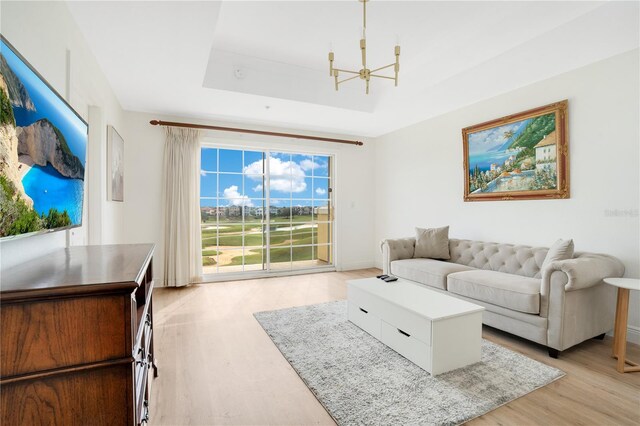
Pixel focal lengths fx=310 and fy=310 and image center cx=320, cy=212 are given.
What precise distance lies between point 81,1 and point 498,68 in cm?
363

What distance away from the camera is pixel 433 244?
3.93 m

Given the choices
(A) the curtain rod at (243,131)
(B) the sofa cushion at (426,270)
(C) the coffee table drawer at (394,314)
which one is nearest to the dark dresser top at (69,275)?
(C) the coffee table drawer at (394,314)

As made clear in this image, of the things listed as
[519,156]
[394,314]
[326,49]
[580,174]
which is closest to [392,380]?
[394,314]

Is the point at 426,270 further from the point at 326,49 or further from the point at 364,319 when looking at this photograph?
the point at 326,49

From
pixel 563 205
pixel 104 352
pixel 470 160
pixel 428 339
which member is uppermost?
pixel 470 160

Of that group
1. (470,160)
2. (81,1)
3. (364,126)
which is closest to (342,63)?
(364,126)

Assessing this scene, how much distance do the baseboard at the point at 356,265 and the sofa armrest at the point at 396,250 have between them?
160 cm

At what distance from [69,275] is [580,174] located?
3.84 meters

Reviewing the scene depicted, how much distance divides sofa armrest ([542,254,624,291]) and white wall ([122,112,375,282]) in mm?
3495

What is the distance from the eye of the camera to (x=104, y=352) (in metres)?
0.91

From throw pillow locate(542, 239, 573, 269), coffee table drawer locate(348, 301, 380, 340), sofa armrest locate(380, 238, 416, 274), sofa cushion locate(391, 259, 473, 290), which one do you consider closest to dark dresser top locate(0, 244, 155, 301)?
coffee table drawer locate(348, 301, 380, 340)

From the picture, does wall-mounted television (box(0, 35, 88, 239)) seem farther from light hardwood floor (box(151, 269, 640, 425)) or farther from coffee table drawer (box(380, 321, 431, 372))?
coffee table drawer (box(380, 321, 431, 372))

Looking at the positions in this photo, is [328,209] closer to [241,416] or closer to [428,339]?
[428,339]

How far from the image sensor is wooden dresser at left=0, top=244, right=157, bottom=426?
0.82 m
